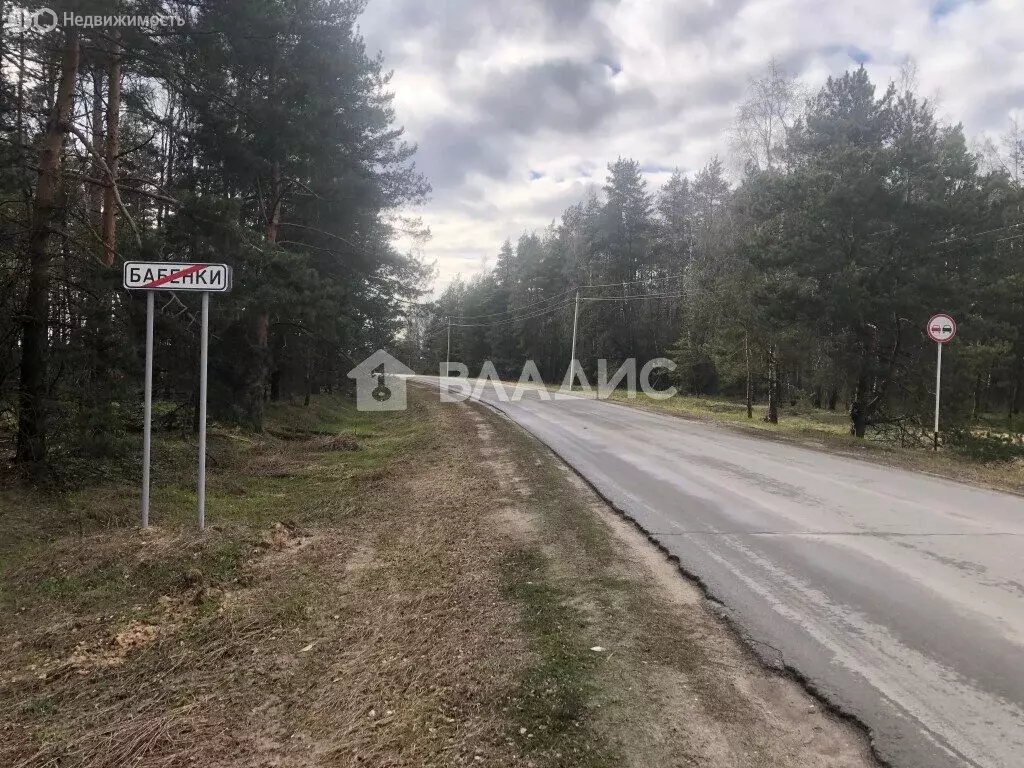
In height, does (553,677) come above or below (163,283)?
below

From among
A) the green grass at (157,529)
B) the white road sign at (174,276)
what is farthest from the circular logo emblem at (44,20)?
the green grass at (157,529)

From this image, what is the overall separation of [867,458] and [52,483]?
1272 cm

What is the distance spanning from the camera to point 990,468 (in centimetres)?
1138

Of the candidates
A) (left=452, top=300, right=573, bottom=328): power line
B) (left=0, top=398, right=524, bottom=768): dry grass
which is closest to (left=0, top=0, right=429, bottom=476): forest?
(left=0, top=398, right=524, bottom=768): dry grass

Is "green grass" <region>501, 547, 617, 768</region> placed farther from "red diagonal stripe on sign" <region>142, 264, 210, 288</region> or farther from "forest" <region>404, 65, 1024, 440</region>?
"forest" <region>404, 65, 1024, 440</region>

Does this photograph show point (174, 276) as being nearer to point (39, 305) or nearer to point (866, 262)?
point (39, 305)

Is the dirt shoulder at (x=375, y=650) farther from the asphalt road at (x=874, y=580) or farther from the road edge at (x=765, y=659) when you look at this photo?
the asphalt road at (x=874, y=580)

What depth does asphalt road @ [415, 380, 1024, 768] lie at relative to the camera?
9.45ft

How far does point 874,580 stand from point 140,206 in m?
16.4

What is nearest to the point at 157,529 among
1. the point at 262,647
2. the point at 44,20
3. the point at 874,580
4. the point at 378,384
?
the point at 262,647

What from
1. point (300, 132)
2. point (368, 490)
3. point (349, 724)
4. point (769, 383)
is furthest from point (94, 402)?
point (769, 383)

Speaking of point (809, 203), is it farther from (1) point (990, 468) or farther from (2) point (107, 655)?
(2) point (107, 655)

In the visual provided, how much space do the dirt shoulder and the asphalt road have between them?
331mm

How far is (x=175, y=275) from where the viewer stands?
567 centimetres
